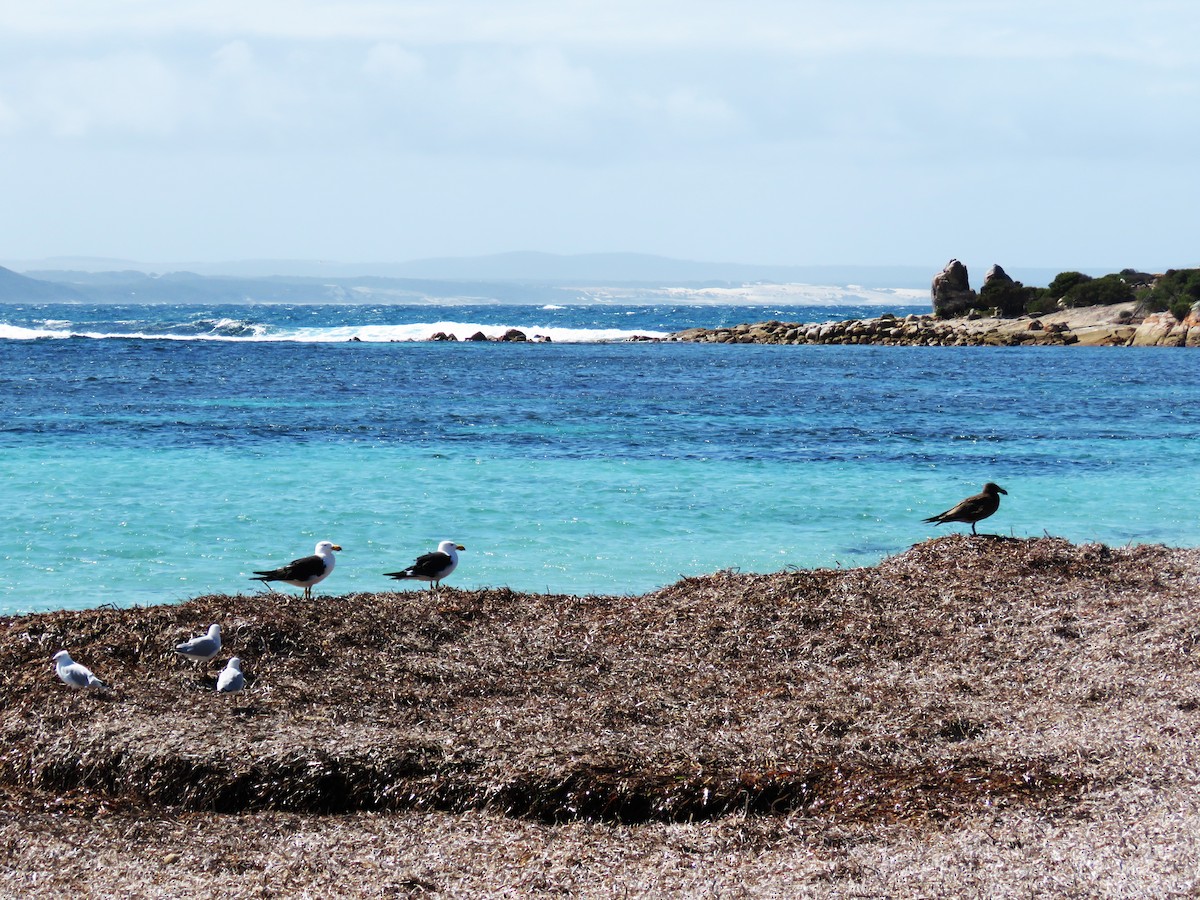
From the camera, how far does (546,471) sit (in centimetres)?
2191

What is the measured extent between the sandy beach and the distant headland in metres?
70.2

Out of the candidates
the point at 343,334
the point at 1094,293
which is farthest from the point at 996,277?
the point at 343,334

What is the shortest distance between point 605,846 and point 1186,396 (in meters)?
40.1

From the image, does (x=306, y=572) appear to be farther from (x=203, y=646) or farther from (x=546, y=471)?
(x=546, y=471)

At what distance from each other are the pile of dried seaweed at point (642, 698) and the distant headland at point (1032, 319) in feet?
227

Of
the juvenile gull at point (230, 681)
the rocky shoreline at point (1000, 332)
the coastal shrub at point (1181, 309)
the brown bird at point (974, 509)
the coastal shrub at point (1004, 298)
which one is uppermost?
the coastal shrub at point (1004, 298)

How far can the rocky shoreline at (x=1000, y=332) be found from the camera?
73062 mm

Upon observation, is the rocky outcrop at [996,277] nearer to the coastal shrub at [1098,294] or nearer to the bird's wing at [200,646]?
the coastal shrub at [1098,294]

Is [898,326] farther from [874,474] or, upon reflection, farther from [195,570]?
[195,570]

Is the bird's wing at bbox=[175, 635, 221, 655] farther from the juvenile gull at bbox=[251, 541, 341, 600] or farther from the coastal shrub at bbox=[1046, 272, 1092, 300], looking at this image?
the coastal shrub at bbox=[1046, 272, 1092, 300]

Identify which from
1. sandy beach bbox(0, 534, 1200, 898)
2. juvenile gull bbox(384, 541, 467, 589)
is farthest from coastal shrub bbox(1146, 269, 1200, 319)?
sandy beach bbox(0, 534, 1200, 898)

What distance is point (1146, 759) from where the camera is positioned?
6.45m

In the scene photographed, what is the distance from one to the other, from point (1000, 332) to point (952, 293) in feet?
49.1

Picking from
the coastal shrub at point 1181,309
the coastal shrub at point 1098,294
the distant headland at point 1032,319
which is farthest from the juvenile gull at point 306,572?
the coastal shrub at point 1098,294
